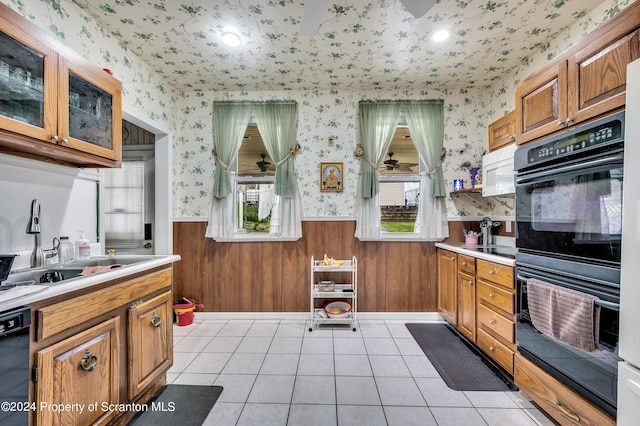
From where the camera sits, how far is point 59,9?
70.1 inches

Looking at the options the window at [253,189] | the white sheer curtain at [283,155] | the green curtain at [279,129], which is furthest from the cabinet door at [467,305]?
the window at [253,189]

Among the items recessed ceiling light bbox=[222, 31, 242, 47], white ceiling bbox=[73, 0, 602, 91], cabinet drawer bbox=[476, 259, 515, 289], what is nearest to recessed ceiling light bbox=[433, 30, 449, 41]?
white ceiling bbox=[73, 0, 602, 91]

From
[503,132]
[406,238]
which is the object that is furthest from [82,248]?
[503,132]

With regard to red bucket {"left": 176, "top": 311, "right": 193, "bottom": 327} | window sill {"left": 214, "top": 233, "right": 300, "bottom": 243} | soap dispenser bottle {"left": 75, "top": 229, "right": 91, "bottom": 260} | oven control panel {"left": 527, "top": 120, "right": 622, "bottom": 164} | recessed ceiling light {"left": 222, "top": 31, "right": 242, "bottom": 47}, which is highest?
recessed ceiling light {"left": 222, "top": 31, "right": 242, "bottom": 47}

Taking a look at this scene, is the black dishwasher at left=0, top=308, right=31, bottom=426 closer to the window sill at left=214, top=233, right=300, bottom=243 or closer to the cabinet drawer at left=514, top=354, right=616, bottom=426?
the window sill at left=214, top=233, right=300, bottom=243

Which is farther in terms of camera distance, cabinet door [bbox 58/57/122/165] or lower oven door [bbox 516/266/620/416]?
cabinet door [bbox 58/57/122/165]

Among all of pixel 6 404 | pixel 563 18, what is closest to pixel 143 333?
pixel 6 404

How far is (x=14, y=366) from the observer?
95cm

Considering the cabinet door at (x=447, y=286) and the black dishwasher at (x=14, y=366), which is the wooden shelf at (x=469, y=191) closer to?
the cabinet door at (x=447, y=286)

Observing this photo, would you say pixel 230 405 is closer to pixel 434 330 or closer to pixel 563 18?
pixel 434 330

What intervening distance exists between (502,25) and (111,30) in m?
3.18

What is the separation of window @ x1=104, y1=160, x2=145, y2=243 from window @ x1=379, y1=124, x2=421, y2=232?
2893 millimetres

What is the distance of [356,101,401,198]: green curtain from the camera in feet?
10.1

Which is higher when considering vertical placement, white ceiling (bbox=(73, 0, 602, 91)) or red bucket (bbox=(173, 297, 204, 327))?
white ceiling (bbox=(73, 0, 602, 91))
